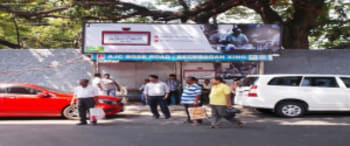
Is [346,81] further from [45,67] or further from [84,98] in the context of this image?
[45,67]

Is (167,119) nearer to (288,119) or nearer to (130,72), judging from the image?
(288,119)

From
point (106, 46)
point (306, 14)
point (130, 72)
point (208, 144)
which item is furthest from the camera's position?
point (306, 14)

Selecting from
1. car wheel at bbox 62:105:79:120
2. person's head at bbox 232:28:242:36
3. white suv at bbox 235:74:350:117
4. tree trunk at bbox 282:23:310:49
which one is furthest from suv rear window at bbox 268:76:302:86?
tree trunk at bbox 282:23:310:49

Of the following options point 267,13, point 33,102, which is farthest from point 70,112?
point 267,13

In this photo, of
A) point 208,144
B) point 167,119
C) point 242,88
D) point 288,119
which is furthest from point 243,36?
point 208,144

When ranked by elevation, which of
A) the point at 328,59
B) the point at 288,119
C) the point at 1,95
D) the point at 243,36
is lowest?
the point at 288,119

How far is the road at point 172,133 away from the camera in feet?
19.5

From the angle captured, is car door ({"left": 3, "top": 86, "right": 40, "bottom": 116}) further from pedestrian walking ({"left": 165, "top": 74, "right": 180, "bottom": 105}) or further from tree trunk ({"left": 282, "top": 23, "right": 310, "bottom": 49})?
tree trunk ({"left": 282, "top": 23, "right": 310, "bottom": 49})

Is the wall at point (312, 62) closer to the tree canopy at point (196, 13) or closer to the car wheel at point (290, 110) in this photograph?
the tree canopy at point (196, 13)

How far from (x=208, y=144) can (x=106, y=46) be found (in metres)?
7.12

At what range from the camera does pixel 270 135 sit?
263 inches

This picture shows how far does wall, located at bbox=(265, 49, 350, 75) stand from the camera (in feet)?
44.6

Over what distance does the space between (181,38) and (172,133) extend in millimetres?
5759

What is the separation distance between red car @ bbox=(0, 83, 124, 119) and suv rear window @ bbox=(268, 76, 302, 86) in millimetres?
5445
